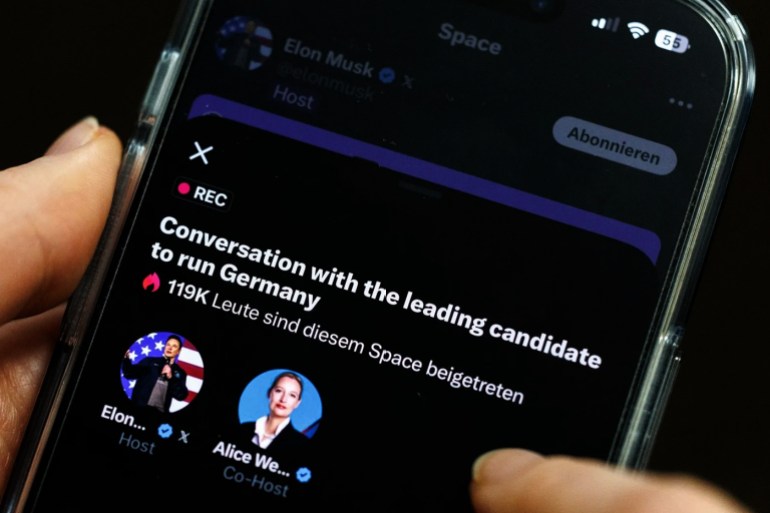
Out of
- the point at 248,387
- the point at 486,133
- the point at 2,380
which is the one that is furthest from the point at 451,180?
the point at 2,380

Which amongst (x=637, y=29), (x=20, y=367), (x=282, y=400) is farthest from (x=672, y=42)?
(x=20, y=367)

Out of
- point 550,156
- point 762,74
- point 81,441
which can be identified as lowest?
point 81,441

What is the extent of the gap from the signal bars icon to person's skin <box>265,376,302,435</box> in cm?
23

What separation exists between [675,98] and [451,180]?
0.12 meters

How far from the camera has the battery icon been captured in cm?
47

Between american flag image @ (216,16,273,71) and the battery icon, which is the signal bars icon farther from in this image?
american flag image @ (216,16,273,71)

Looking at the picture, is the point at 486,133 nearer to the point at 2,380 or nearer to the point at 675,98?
the point at 675,98

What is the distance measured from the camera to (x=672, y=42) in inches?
18.7

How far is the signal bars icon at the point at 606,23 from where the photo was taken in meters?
0.48

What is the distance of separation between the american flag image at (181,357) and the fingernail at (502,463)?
14 cm

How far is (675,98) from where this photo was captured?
18.5 inches

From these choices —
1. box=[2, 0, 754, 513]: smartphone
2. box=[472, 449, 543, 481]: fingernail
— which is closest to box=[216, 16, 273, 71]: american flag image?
box=[2, 0, 754, 513]: smartphone

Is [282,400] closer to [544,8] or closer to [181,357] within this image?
[181,357]

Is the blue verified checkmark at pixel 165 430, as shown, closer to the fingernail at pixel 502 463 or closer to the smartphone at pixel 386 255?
the smartphone at pixel 386 255
